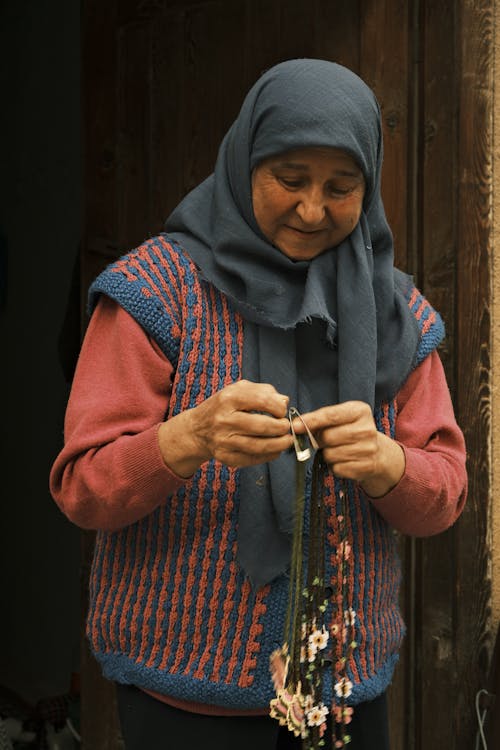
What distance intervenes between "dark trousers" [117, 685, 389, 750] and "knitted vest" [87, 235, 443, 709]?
35 millimetres

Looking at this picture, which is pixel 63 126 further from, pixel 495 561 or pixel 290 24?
pixel 495 561

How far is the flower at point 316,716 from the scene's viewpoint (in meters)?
1.26

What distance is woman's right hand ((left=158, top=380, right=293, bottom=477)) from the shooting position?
1.16 meters

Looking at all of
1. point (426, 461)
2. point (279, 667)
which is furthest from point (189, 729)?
point (426, 461)

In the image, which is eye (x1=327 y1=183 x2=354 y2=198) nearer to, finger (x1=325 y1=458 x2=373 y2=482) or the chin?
the chin

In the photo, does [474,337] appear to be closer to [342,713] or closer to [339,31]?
[339,31]

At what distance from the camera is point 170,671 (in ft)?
4.31

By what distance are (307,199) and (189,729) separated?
723 millimetres

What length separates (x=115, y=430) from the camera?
127 cm

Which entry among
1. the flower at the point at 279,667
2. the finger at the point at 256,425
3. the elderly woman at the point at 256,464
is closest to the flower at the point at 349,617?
the elderly woman at the point at 256,464

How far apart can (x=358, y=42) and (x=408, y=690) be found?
4.80 ft

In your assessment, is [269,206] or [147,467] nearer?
[147,467]

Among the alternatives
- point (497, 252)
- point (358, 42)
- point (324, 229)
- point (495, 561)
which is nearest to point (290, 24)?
point (358, 42)

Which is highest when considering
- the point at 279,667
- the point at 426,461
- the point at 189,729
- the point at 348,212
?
the point at 348,212
